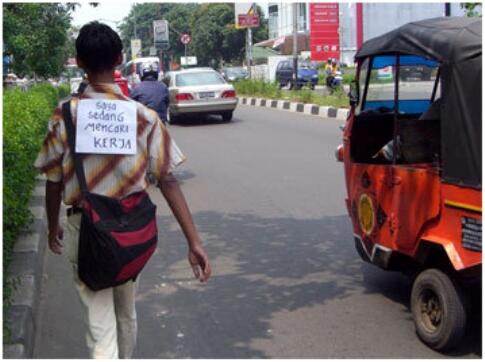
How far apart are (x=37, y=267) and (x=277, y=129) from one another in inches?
464

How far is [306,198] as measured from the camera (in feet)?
28.1

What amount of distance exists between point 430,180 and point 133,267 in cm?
187

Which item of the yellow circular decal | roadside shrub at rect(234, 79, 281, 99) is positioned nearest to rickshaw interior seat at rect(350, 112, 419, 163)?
the yellow circular decal

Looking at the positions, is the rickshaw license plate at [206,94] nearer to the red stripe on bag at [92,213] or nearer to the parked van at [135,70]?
the parked van at [135,70]

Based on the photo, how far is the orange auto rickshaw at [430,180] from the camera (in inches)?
149

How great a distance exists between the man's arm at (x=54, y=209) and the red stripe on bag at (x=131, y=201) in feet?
1.13

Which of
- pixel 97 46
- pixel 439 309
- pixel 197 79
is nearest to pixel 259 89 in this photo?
pixel 197 79

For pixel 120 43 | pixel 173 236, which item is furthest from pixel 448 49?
pixel 173 236

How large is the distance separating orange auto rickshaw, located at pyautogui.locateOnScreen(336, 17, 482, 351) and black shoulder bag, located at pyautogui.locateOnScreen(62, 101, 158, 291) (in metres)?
1.70

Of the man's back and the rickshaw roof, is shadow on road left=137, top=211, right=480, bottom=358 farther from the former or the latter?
the man's back

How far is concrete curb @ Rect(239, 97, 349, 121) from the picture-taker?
19.1 m

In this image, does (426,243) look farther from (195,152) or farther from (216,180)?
(195,152)

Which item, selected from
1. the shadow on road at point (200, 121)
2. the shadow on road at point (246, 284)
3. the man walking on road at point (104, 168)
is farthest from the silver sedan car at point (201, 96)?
the man walking on road at point (104, 168)

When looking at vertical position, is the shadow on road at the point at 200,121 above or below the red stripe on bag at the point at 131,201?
below
